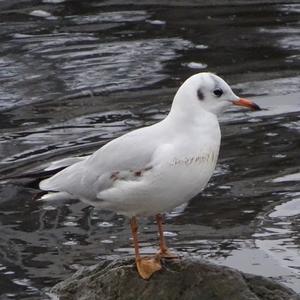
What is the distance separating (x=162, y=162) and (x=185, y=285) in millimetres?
725

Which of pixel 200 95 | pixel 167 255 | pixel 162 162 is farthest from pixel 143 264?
pixel 200 95

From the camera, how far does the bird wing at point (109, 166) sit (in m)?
5.76

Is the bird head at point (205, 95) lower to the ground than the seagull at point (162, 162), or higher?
higher

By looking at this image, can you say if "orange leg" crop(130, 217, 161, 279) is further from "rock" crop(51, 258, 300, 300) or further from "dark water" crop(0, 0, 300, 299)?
"dark water" crop(0, 0, 300, 299)

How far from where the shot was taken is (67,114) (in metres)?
10.1

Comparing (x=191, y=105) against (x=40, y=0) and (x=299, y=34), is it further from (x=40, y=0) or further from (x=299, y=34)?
(x=40, y=0)

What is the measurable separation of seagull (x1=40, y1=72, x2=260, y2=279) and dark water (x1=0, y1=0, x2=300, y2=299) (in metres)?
0.45

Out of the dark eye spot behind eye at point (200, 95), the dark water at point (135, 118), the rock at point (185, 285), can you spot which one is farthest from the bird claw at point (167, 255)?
the dark eye spot behind eye at point (200, 95)

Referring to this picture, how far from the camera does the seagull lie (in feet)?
18.5

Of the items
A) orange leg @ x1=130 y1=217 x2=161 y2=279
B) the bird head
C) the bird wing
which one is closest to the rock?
orange leg @ x1=130 y1=217 x2=161 y2=279

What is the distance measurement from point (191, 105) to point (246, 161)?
9.88 feet

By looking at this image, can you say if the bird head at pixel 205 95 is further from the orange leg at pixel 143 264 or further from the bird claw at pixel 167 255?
the bird claw at pixel 167 255

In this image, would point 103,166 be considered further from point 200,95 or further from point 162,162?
point 200,95

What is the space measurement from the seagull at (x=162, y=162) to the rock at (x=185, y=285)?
76 mm
